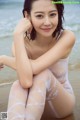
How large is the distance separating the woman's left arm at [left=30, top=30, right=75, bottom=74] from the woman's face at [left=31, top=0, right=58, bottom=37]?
10 cm

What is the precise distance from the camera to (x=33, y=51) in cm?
215

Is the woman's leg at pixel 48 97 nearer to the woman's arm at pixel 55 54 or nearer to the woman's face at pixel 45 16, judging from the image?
the woman's arm at pixel 55 54

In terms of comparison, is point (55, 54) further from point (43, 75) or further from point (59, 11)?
point (59, 11)

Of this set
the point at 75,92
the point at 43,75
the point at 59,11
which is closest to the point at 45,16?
the point at 59,11

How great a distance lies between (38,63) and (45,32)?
217 millimetres

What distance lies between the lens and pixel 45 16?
6.40ft

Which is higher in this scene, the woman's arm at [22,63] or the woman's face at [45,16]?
the woman's face at [45,16]

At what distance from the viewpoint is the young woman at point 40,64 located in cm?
184

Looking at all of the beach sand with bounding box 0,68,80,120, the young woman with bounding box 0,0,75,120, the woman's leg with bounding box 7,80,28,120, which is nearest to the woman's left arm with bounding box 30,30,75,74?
the young woman with bounding box 0,0,75,120

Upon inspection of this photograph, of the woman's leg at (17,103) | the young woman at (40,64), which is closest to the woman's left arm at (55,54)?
the young woman at (40,64)

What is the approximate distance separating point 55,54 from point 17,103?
14.8 inches

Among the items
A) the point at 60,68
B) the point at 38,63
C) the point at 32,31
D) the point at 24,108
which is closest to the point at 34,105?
the point at 24,108

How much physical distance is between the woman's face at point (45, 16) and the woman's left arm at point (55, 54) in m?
0.10

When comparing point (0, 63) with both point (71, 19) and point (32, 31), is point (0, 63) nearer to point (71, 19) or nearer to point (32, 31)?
point (32, 31)
